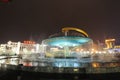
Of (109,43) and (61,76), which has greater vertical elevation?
(109,43)

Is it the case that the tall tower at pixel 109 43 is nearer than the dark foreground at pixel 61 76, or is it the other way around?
the dark foreground at pixel 61 76

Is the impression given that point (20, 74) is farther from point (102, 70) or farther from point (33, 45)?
point (33, 45)

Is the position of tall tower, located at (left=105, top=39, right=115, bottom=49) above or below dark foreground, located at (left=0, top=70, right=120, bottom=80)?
above

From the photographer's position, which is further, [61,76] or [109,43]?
[109,43]

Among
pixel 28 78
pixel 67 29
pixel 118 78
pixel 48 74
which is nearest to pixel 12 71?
pixel 28 78

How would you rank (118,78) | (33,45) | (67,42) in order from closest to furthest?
(118,78)
(67,42)
(33,45)

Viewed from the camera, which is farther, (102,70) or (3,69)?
(3,69)

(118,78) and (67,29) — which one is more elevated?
(67,29)

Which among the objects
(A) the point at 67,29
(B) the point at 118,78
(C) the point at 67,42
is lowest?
(B) the point at 118,78

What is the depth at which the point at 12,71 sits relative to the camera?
49.1ft

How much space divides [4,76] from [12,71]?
118cm

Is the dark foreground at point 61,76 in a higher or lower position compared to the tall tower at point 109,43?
lower

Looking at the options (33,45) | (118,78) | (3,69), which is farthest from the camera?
(33,45)

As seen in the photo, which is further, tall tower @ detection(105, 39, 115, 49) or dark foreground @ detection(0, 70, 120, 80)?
tall tower @ detection(105, 39, 115, 49)
